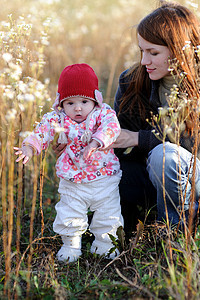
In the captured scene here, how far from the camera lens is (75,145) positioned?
2.44 meters

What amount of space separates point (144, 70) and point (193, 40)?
1.50ft

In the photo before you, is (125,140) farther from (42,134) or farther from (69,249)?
(69,249)

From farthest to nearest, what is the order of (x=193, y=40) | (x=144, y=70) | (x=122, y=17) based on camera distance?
(x=122, y=17), (x=144, y=70), (x=193, y=40)

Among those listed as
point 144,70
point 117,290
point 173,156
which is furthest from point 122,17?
point 117,290

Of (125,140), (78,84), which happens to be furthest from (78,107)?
(125,140)

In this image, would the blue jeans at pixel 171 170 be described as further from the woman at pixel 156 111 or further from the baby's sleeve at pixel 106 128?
the baby's sleeve at pixel 106 128

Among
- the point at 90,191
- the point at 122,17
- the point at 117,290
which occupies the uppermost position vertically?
the point at 122,17

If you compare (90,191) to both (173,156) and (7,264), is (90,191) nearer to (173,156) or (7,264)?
(173,156)

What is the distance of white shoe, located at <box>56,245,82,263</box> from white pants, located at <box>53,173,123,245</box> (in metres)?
0.10

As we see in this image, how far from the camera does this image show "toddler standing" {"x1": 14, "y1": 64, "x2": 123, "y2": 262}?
2357mm

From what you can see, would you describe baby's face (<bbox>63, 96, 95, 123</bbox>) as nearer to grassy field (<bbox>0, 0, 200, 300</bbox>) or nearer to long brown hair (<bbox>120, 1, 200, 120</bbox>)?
grassy field (<bbox>0, 0, 200, 300</bbox>)

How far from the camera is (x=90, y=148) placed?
2.25 m

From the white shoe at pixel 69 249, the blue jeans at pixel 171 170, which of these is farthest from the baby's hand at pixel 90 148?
the white shoe at pixel 69 249

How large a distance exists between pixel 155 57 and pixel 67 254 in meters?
1.38
